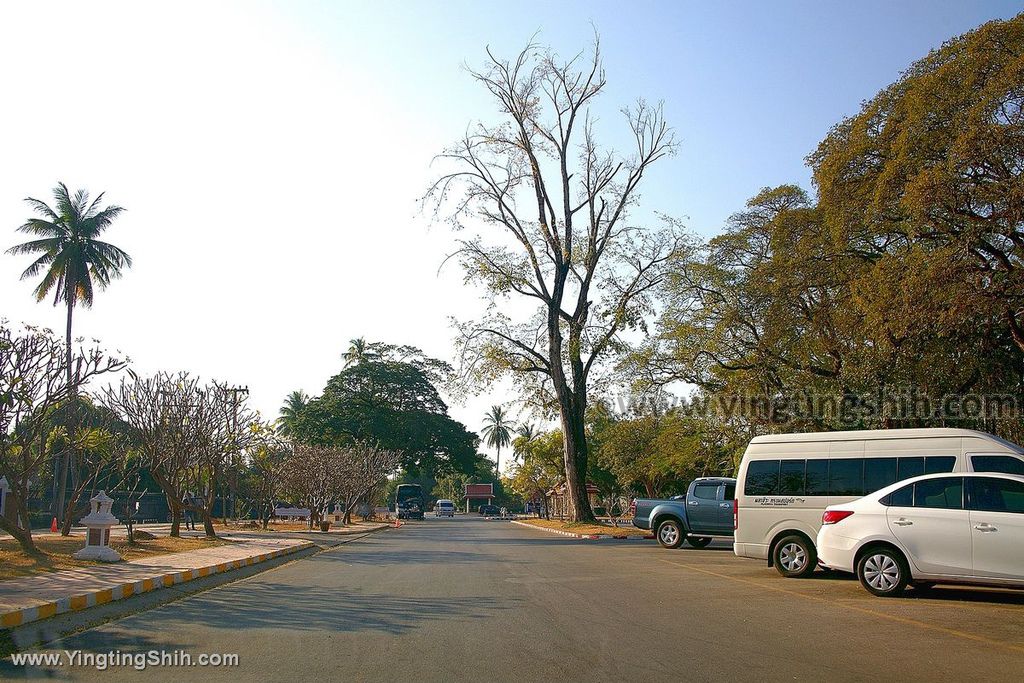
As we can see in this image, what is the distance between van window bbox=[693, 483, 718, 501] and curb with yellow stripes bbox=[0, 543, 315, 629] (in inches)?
466

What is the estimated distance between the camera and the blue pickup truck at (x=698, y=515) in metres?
23.2

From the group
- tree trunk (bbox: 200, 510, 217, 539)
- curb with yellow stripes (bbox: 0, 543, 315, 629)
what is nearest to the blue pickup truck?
curb with yellow stripes (bbox: 0, 543, 315, 629)

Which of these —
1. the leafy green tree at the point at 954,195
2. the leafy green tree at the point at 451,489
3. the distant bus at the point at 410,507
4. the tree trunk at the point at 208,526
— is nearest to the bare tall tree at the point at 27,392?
the tree trunk at the point at 208,526

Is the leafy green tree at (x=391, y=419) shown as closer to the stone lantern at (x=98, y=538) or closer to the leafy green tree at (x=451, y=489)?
the stone lantern at (x=98, y=538)

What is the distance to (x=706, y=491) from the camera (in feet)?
77.8

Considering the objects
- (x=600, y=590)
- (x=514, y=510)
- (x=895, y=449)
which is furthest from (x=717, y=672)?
(x=514, y=510)

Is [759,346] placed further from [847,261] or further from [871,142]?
[871,142]

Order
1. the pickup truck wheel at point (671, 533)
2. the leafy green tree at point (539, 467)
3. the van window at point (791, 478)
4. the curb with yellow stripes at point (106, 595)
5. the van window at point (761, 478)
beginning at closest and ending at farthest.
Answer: the curb with yellow stripes at point (106, 595) → the van window at point (791, 478) → the van window at point (761, 478) → the pickup truck wheel at point (671, 533) → the leafy green tree at point (539, 467)

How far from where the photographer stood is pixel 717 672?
24.1 feet

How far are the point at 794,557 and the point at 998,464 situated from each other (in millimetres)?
3598

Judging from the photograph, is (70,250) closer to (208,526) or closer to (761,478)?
(208,526)

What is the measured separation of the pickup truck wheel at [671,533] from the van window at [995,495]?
1331cm

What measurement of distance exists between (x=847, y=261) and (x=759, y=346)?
5226mm

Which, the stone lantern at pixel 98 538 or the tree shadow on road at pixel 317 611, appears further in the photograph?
the stone lantern at pixel 98 538
